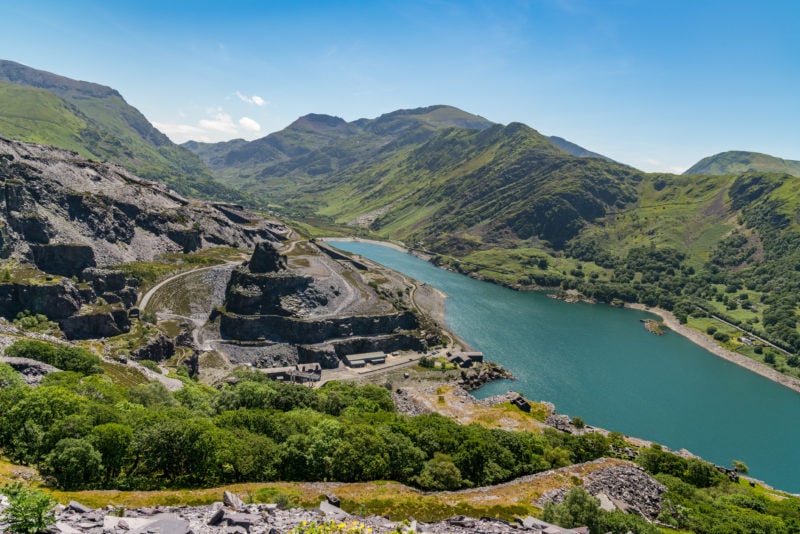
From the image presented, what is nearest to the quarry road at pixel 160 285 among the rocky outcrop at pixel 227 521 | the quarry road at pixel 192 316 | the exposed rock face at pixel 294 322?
the quarry road at pixel 192 316

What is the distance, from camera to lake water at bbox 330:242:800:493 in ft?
→ 393

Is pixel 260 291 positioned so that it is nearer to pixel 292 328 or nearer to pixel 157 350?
pixel 292 328

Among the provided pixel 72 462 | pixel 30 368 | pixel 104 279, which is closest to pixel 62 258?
pixel 104 279

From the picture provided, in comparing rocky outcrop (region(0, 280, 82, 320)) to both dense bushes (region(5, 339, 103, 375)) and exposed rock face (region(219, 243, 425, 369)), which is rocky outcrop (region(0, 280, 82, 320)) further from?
dense bushes (region(5, 339, 103, 375))

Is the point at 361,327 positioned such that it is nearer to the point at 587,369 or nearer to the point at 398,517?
the point at 587,369

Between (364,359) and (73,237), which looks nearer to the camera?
(364,359)

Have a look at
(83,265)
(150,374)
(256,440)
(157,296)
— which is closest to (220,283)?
(157,296)

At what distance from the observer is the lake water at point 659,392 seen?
120m

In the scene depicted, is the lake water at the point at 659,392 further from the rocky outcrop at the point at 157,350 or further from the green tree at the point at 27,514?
the green tree at the point at 27,514

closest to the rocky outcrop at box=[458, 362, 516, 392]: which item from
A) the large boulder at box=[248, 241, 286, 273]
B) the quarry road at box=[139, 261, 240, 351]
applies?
the quarry road at box=[139, 261, 240, 351]

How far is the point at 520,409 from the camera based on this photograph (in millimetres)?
110562

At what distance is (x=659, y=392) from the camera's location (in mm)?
148125

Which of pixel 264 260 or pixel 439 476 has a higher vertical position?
pixel 264 260

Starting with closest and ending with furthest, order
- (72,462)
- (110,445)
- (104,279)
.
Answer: (72,462), (110,445), (104,279)
